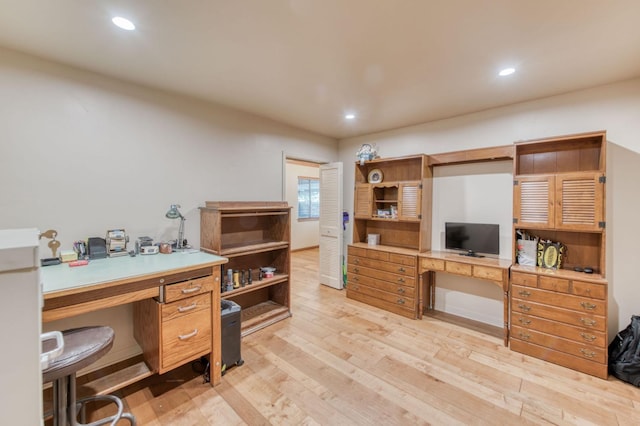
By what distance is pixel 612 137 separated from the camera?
2.61 metres

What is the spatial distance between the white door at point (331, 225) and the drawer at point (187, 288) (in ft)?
8.55

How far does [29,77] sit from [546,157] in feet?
15.8

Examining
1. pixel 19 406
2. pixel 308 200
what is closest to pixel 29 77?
pixel 19 406

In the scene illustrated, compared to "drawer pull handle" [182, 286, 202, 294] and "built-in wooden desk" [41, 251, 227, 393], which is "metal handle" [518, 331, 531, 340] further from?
"drawer pull handle" [182, 286, 202, 294]

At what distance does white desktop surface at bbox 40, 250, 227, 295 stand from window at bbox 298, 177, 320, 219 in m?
5.44

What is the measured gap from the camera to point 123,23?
5.78 ft

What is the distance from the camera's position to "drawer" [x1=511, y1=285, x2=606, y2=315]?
234cm

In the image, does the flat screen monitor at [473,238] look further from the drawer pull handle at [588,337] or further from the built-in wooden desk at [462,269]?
the drawer pull handle at [588,337]

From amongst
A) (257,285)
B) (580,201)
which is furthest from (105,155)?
(580,201)

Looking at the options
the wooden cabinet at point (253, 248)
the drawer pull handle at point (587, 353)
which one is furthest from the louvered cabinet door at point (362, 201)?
the drawer pull handle at point (587, 353)

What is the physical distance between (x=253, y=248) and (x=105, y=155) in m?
1.64

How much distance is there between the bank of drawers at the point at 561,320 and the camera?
234cm

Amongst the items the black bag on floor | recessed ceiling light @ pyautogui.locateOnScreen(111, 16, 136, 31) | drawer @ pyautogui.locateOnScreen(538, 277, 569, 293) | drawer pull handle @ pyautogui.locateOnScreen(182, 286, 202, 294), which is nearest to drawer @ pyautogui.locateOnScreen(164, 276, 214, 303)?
drawer pull handle @ pyautogui.locateOnScreen(182, 286, 202, 294)

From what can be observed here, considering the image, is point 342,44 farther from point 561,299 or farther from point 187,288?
point 561,299
